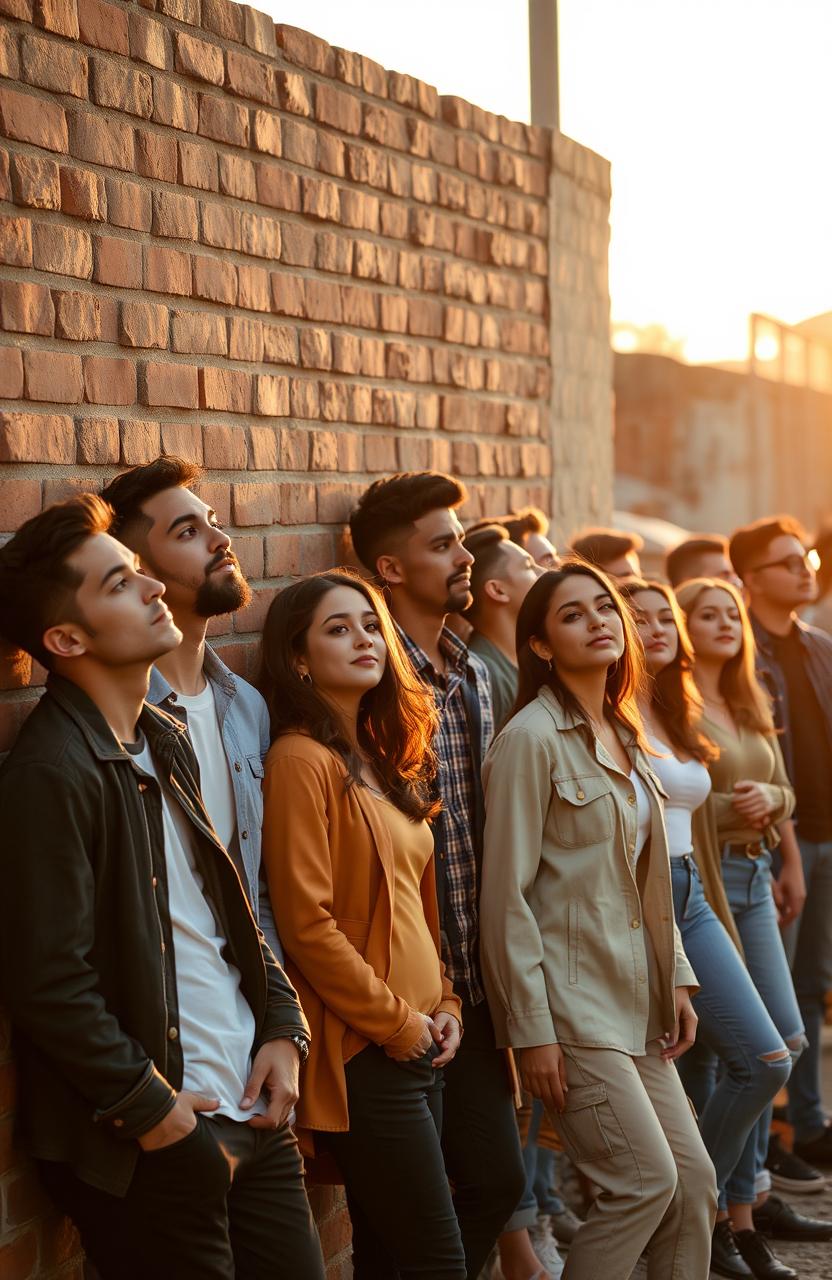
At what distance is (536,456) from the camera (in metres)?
5.83

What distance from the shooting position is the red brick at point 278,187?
4.10m

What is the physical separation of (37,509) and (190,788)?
66cm

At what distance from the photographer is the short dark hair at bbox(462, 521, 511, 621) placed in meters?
4.80

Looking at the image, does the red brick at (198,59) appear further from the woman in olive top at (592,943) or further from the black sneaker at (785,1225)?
the black sneaker at (785,1225)

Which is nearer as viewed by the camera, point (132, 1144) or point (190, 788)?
point (132, 1144)

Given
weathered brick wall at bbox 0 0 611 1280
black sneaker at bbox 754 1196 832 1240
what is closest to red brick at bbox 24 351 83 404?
weathered brick wall at bbox 0 0 611 1280

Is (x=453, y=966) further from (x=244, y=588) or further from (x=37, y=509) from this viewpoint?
(x=37, y=509)

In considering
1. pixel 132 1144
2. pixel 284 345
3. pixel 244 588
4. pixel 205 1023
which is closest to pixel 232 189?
pixel 284 345

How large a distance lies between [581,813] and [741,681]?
55.6 inches

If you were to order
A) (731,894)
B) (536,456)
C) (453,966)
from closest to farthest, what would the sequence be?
(453,966) → (731,894) → (536,456)

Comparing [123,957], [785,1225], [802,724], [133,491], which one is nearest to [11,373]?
[133,491]

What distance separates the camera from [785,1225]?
5195 millimetres

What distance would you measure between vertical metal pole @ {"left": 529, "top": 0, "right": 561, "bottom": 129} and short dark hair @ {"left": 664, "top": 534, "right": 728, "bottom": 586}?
176 cm

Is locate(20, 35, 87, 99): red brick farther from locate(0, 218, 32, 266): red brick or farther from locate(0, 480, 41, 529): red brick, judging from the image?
locate(0, 480, 41, 529): red brick
